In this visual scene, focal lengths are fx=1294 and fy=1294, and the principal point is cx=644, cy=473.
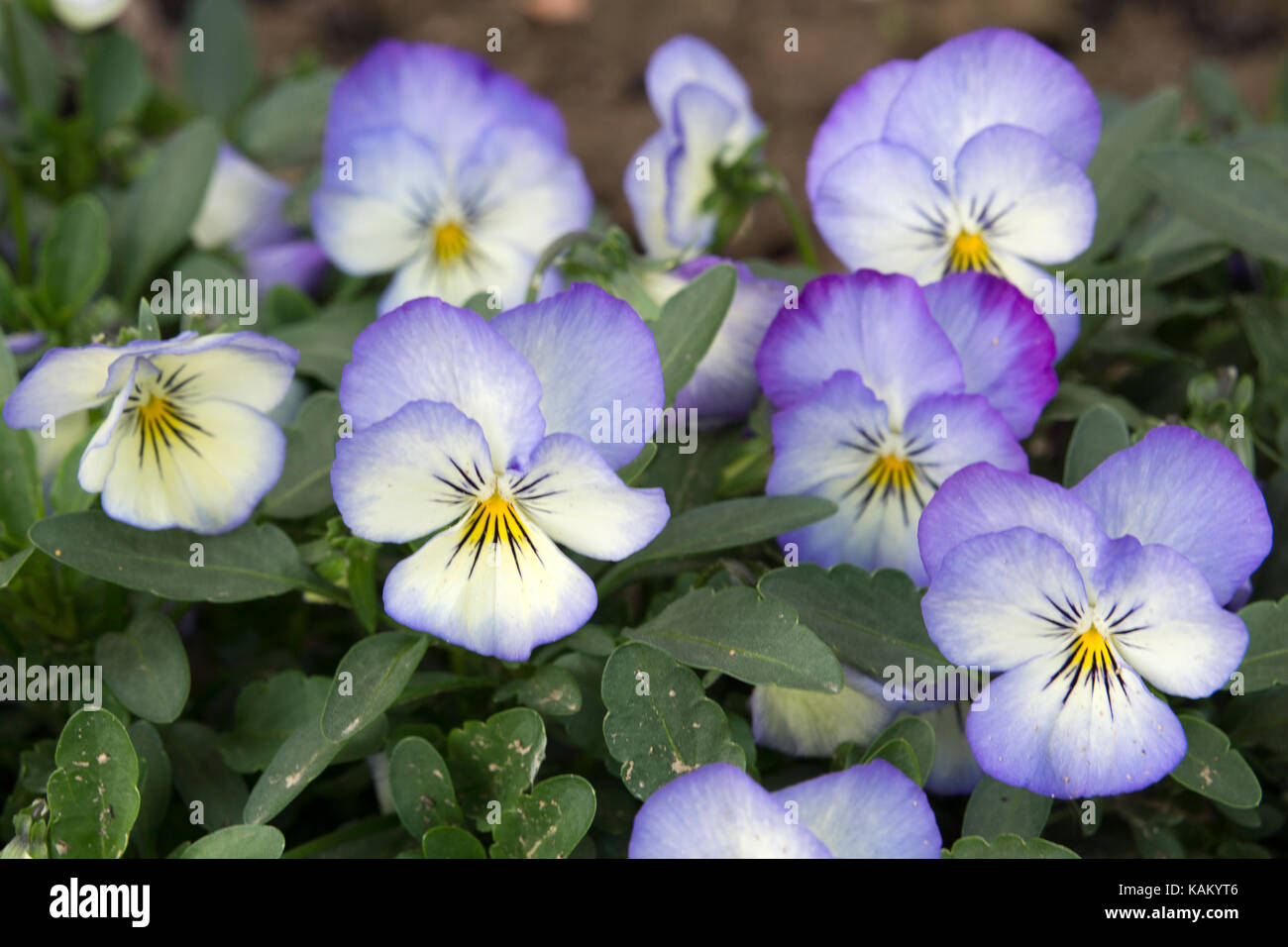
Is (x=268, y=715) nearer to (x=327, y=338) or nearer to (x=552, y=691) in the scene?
(x=552, y=691)

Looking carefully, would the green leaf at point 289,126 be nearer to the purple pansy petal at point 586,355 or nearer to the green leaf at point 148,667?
the green leaf at point 148,667

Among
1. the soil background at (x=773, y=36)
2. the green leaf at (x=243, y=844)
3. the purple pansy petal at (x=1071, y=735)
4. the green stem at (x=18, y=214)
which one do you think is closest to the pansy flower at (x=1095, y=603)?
the purple pansy petal at (x=1071, y=735)

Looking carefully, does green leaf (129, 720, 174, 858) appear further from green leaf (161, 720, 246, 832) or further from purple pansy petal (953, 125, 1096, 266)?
purple pansy petal (953, 125, 1096, 266)

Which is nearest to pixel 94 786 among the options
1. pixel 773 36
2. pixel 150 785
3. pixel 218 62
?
pixel 150 785

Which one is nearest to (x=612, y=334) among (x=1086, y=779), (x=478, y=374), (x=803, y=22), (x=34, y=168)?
(x=478, y=374)

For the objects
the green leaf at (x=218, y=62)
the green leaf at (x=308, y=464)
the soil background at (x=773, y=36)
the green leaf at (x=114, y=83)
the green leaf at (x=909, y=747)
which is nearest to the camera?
the green leaf at (x=909, y=747)
